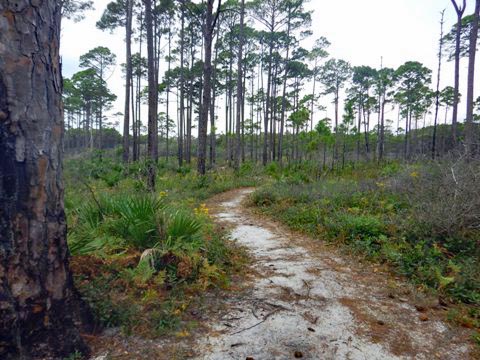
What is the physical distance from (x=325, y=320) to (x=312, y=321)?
0.13m

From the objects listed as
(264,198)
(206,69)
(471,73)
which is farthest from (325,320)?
(471,73)

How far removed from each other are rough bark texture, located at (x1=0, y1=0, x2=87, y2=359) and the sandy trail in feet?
3.62

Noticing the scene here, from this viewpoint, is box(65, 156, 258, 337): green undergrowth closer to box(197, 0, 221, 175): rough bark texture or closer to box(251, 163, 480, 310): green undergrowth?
box(251, 163, 480, 310): green undergrowth

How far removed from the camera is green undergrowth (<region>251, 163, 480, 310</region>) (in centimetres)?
324

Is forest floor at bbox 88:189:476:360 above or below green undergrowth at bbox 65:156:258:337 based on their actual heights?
below

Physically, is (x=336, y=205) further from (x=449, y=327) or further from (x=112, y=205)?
(x=112, y=205)

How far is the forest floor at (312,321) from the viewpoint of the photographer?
2006mm

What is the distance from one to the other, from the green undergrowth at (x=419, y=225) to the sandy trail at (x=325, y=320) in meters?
0.43

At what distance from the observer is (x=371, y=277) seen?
348cm

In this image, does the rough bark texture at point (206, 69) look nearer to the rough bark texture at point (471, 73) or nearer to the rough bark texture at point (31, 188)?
the rough bark texture at point (31, 188)

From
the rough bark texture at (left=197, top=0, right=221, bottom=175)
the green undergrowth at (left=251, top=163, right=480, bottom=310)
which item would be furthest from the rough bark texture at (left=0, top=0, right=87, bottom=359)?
the rough bark texture at (left=197, top=0, right=221, bottom=175)

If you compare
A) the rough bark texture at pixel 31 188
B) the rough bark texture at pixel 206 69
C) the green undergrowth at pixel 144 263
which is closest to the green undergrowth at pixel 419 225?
the green undergrowth at pixel 144 263

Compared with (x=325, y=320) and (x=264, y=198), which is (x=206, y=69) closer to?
(x=264, y=198)

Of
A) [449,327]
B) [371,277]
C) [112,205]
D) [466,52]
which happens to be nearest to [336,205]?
[371,277]
